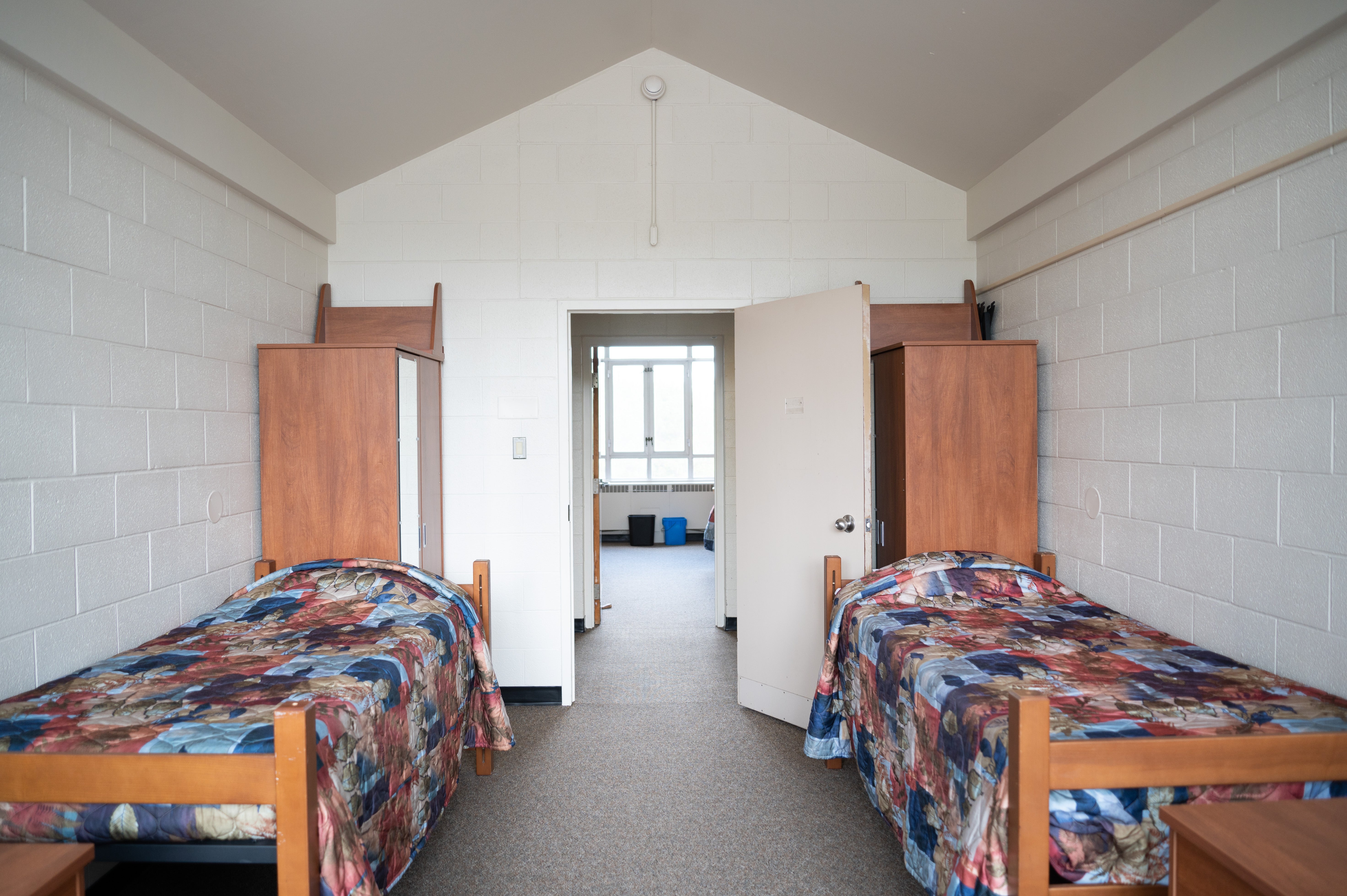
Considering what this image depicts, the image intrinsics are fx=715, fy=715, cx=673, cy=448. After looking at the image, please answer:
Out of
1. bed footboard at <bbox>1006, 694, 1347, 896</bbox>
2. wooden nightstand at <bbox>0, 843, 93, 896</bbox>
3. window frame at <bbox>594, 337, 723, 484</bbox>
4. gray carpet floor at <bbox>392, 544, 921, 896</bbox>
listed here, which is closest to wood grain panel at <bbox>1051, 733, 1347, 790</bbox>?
Result: bed footboard at <bbox>1006, 694, 1347, 896</bbox>

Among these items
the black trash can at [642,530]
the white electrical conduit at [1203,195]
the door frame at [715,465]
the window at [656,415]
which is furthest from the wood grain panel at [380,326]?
the window at [656,415]

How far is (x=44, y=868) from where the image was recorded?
1198 mm

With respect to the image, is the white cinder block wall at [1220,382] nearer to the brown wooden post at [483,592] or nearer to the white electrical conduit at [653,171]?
the white electrical conduit at [653,171]

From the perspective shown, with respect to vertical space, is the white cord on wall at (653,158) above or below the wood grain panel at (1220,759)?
above

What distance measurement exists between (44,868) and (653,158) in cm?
344

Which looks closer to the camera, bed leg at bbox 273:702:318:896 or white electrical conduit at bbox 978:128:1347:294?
bed leg at bbox 273:702:318:896

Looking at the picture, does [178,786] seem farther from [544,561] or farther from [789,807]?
[544,561]

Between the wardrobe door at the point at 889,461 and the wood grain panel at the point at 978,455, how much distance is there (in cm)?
8

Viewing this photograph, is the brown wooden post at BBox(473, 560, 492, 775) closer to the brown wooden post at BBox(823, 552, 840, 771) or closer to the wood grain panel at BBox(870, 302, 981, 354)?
the brown wooden post at BBox(823, 552, 840, 771)

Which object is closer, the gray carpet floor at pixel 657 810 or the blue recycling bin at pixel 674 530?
the gray carpet floor at pixel 657 810

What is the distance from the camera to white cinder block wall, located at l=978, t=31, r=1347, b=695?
180 centimetres

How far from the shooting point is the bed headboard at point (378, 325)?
→ 3549mm

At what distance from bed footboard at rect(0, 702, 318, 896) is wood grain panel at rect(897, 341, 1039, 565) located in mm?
2416

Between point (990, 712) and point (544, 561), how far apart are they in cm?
245
